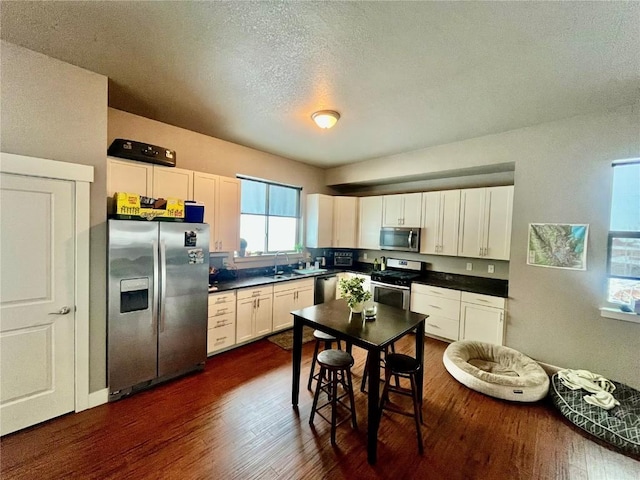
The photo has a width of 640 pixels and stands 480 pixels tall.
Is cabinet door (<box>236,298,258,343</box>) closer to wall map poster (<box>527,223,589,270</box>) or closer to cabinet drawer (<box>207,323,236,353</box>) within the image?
cabinet drawer (<box>207,323,236,353</box>)

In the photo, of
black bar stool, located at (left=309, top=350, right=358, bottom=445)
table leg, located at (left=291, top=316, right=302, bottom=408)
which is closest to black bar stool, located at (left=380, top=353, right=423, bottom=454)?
black bar stool, located at (left=309, top=350, right=358, bottom=445)

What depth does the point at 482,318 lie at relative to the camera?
3.56 m

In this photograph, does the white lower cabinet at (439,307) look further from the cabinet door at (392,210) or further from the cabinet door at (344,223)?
the cabinet door at (344,223)

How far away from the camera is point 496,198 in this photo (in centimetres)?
367

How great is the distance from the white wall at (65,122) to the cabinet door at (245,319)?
1436 millimetres

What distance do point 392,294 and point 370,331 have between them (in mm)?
2403

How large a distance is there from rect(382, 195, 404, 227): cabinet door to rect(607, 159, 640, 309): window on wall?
8.40ft

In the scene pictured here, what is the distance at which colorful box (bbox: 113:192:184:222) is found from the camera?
2463 mm

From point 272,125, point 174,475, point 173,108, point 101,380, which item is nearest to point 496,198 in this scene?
point 272,125

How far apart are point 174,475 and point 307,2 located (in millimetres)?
3048

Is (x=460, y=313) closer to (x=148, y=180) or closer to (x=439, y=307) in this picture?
(x=439, y=307)

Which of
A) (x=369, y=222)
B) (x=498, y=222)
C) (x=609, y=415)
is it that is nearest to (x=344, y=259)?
(x=369, y=222)

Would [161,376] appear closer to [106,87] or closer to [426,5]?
[106,87]

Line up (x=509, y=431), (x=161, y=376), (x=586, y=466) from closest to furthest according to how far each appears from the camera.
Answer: (x=586, y=466) < (x=509, y=431) < (x=161, y=376)
